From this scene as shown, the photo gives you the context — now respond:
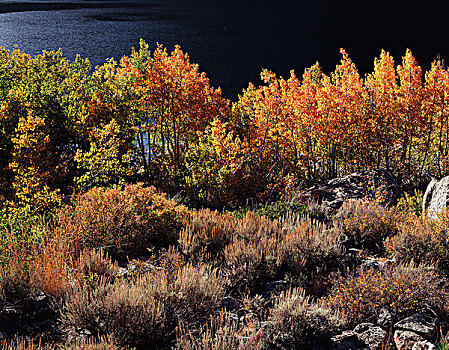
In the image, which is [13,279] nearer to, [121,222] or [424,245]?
[121,222]

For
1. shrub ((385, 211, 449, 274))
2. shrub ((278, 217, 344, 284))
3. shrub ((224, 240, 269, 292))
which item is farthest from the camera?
shrub ((385, 211, 449, 274))

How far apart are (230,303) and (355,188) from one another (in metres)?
10.3

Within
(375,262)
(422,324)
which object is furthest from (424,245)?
(422,324)

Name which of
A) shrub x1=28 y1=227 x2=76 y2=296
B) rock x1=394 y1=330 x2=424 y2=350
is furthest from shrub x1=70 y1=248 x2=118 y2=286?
rock x1=394 y1=330 x2=424 y2=350

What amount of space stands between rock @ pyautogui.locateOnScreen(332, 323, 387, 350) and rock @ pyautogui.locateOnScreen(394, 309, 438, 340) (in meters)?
0.29

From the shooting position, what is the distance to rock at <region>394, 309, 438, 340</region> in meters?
4.57

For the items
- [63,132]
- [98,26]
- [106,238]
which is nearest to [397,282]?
[106,238]

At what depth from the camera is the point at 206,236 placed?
6758 mm

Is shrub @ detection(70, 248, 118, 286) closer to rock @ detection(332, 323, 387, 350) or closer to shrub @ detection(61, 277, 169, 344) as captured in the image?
shrub @ detection(61, 277, 169, 344)

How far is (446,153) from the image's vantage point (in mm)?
17625

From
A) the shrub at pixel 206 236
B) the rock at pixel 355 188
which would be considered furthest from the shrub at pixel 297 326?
the rock at pixel 355 188

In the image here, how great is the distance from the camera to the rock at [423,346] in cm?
432

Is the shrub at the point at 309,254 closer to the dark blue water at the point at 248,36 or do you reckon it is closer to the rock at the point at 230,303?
the rock at the point at 230,303

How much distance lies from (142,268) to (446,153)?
16639mm
